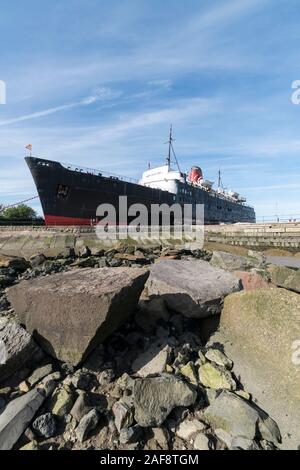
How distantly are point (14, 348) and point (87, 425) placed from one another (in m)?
1.33

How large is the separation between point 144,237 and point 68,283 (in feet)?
50.3

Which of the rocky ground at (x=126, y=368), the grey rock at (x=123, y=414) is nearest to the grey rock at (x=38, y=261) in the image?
the rocky ground at (x=126, y=368)

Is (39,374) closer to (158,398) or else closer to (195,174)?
(158,398)

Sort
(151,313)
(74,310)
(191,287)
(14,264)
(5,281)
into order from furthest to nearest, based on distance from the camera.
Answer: (14,264) → (5,281) → (191,287) → (151,313) → (74,310)

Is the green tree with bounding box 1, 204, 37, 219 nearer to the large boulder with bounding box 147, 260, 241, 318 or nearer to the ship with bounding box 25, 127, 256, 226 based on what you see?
the ship with bounding box 25, 127, 256, 226

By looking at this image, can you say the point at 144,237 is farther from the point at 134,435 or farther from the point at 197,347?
the point at 134,435

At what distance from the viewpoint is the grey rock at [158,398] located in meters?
Result: 3.14

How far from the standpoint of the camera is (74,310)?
12.3 ft

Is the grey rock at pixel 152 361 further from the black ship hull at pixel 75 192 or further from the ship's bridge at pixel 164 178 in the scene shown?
the ship's bridge at pixel 164 178

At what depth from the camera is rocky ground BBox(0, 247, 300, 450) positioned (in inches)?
120

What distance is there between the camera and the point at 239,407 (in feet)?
10.5

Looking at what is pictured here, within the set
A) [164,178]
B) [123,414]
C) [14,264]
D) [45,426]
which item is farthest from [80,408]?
[164,178]
